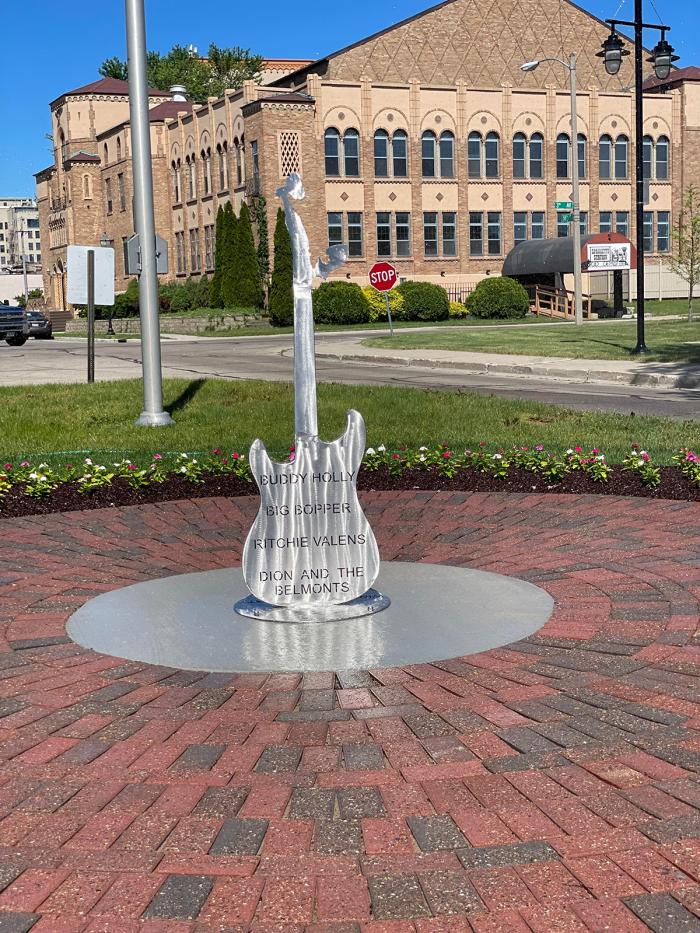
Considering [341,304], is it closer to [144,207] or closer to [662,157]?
[662,157]

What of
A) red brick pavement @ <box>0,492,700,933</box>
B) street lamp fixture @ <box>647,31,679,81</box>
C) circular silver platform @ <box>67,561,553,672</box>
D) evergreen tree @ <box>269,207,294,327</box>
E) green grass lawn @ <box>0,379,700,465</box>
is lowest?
red brick pavement @ <box>0,492,700,933</box>

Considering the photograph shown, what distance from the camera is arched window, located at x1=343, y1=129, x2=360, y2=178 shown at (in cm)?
5266

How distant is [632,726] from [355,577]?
1.91 meters

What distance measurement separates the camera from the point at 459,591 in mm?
5934

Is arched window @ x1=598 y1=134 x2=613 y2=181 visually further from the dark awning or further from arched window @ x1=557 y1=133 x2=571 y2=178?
the dark awning

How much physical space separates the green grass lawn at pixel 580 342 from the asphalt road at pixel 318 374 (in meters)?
2.98

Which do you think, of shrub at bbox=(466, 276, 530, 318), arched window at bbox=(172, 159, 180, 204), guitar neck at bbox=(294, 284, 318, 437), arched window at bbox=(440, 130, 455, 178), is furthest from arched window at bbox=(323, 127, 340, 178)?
guitar neck at bbox=(294, 284, 318, 437)

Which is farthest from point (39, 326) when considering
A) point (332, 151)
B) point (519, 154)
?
point (519, 154)

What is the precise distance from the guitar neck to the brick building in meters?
45.3

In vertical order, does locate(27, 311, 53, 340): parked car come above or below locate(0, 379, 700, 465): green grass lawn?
above

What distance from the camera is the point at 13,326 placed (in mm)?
38281

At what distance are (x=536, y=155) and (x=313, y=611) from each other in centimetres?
5485

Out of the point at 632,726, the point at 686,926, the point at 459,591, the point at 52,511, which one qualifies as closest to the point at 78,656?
the point at 459,591

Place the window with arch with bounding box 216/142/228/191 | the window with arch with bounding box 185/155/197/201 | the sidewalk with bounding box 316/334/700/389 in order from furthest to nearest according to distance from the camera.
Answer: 1. the window with arch with bounding box 185/155/197/201
2. the window with arch with bounding box 216/142/228/191
3. the sidewalk with bounding box 316/334/700/389
